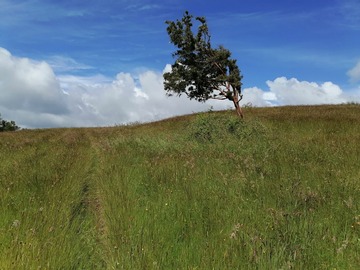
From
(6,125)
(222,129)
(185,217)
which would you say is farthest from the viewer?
(6,125)

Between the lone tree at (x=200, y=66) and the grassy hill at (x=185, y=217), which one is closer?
the grassy hill at (x=185, y=217)

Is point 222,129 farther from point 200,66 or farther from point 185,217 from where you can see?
point 185,217

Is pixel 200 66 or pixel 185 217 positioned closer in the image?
pixel 185 217

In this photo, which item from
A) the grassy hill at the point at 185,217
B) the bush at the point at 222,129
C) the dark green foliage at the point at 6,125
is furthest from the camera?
the dark green foliage at the point at 6,125

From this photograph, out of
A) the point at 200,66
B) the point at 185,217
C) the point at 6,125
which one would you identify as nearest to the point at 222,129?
the point at 200,66

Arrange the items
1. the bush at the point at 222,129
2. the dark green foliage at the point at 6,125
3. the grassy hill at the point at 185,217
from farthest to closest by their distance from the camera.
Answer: the dark green foliage at the point at 6,125
the bush at the point at 222,129
the grassy hill at the point at 185,217

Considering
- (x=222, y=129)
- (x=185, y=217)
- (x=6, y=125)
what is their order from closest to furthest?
(x=185, y=217), (x=222, y=129), (x=6, y=125)

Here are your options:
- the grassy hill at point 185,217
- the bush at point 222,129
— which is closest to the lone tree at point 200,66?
the bush at point 222,129

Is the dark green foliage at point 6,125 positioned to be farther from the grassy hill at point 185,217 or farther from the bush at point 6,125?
the grassy hill at point 185,217

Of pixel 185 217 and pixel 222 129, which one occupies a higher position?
pixel 222 129

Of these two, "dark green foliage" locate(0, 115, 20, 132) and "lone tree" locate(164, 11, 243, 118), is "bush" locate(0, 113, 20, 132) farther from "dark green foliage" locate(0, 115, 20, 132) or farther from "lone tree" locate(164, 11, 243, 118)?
"lone tree" locate(164, 11, 243, 118)

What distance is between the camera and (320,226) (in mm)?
4363

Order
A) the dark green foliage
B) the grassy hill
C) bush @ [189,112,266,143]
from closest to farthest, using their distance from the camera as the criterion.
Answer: the grassy hill
bush @ [189,112,266,143]
the dark green foliage

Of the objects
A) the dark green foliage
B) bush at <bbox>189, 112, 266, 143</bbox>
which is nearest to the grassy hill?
bush at <bbox>189, 112, 266, 143</bbox>
